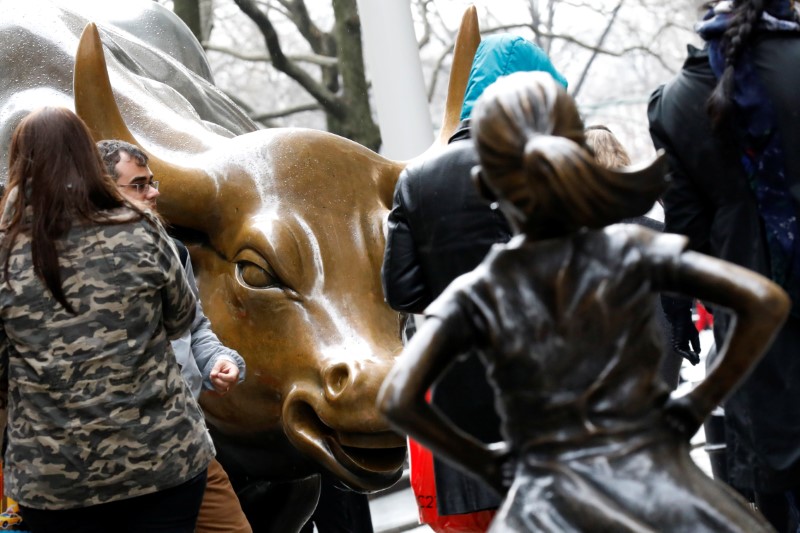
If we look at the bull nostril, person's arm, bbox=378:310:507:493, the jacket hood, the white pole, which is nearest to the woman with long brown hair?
the bull nostril

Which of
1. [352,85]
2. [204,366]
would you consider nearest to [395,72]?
[204,366]

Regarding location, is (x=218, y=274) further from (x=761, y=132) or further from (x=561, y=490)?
(x=561, y=490)

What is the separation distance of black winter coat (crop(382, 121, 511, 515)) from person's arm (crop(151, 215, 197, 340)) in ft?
2.41

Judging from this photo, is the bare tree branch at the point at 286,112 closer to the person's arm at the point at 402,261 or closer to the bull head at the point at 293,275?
the bull head at the point at 293,275

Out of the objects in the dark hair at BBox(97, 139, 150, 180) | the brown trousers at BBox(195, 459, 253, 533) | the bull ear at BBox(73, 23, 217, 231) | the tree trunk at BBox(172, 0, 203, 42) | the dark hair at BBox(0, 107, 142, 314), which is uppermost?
the dark hair at BBox(0, 107, 142, 314)

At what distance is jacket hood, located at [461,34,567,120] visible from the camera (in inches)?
184

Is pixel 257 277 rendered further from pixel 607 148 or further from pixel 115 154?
pixel 607 148

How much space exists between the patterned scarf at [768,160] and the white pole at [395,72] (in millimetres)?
4842

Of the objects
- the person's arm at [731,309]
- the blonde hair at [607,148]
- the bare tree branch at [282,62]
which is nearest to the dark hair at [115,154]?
the blonde hair at [607,148]

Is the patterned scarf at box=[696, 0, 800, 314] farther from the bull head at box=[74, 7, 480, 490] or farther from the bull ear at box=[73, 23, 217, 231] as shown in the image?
the bull ear at box=[73, 23, 217, 231]

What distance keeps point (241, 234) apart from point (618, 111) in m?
25.1

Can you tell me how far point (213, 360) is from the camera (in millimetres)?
4832

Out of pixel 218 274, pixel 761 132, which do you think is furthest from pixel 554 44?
pixel 761 132

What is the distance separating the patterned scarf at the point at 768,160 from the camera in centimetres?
393
